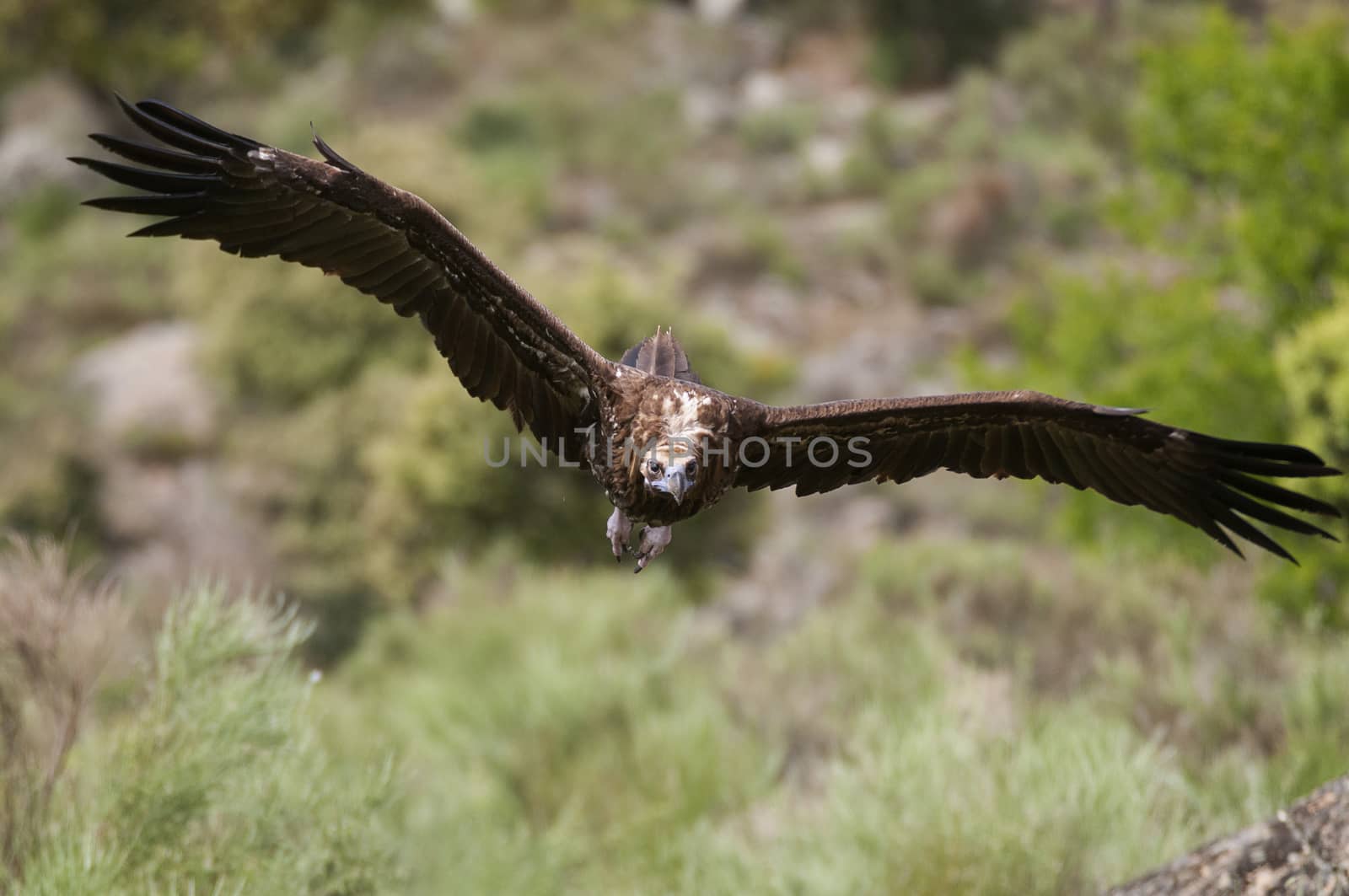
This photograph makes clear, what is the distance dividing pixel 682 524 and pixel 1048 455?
1149 centimetres

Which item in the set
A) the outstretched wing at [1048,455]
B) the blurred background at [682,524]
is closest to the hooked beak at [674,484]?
the outstretched wing at [1048,455]

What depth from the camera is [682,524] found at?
16.2 meters

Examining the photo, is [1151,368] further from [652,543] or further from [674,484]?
[674,484]

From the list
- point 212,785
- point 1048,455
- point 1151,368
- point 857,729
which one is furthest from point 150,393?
point 1048,455

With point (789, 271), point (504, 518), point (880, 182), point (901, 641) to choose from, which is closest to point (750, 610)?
point (504, 518)

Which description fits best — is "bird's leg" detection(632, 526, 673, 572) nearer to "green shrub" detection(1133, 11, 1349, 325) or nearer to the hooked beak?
the hooked beak

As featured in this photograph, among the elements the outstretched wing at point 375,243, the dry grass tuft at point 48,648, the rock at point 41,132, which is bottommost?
the dry grass tuft at point 48,648

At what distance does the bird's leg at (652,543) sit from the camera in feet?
11.5

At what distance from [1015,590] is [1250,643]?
114 inches

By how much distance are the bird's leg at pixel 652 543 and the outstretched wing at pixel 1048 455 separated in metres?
0.64

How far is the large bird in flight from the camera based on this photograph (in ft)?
11.9

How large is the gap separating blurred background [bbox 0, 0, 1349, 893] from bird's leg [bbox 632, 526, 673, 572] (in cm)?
225

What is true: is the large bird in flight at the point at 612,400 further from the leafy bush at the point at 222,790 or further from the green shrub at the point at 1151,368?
the green shrub at the point at 1151,368

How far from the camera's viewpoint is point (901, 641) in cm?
1088
